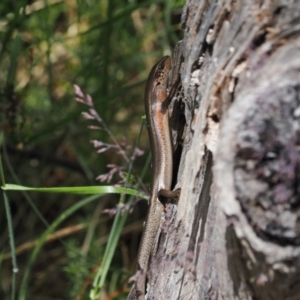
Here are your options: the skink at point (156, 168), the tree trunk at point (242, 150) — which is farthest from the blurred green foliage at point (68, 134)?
the tree trunk at point (242, 150)

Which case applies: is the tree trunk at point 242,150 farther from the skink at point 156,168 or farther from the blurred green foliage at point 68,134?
the blurred green foliage at point 68,134

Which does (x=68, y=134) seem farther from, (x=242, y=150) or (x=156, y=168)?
(x=242, y=150)

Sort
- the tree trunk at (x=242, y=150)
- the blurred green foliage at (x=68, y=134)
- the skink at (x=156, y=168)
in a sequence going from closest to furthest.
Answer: the tree trunk at (x=242, y=150)
the skink at (x=156, y=168)
the blurred green foliage at (x=68, y=134)

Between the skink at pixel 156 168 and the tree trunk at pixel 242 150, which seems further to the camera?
the skink at pixel 156 168

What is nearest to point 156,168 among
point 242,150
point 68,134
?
point 242,150

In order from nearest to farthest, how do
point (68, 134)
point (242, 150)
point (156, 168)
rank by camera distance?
1. point (242, 150)
2. point (156, 168)
3. point (68, 134)

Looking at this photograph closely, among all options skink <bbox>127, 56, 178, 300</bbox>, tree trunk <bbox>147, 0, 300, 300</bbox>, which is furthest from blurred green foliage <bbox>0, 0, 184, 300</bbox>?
tree trunk <bbox>147, 0, 300, 300</bbox>
